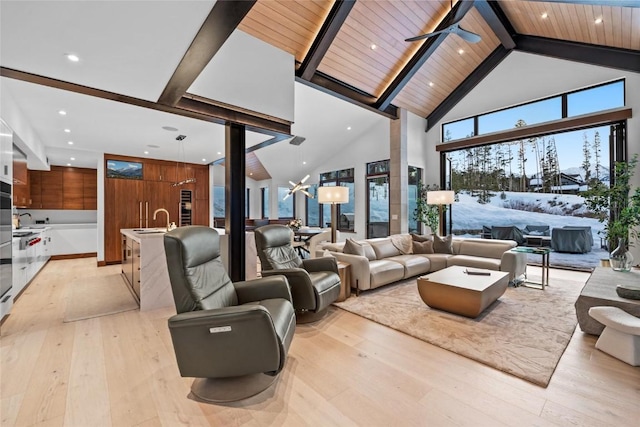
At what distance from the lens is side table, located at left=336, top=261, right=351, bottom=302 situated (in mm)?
3865

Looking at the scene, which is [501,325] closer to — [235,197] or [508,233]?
[235,197]

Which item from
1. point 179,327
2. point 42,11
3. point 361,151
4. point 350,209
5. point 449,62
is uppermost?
point 449,62

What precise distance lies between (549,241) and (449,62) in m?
4.49

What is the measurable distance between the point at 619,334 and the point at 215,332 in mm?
3231

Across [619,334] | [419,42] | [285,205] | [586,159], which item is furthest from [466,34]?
[285,205]

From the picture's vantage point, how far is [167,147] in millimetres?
5984

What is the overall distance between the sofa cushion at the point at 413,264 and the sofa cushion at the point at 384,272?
145mm

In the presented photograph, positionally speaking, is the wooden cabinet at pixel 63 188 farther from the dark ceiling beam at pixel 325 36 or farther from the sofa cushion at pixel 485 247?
the sofa cushion at pixel 485 247

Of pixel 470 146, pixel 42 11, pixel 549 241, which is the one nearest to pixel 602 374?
pixel 42 11

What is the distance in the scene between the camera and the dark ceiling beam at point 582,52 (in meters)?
4.80

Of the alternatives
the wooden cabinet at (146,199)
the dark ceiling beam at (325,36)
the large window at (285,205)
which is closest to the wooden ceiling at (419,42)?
the dark ceiling beam at (325,36)

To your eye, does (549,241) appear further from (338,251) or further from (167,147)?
(167,147)

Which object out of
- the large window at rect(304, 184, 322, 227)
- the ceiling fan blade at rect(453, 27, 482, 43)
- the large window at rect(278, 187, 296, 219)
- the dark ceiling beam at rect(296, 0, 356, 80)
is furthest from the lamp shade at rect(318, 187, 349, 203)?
the large window at rect(278, 187, 296, 219)

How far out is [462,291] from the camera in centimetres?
319
